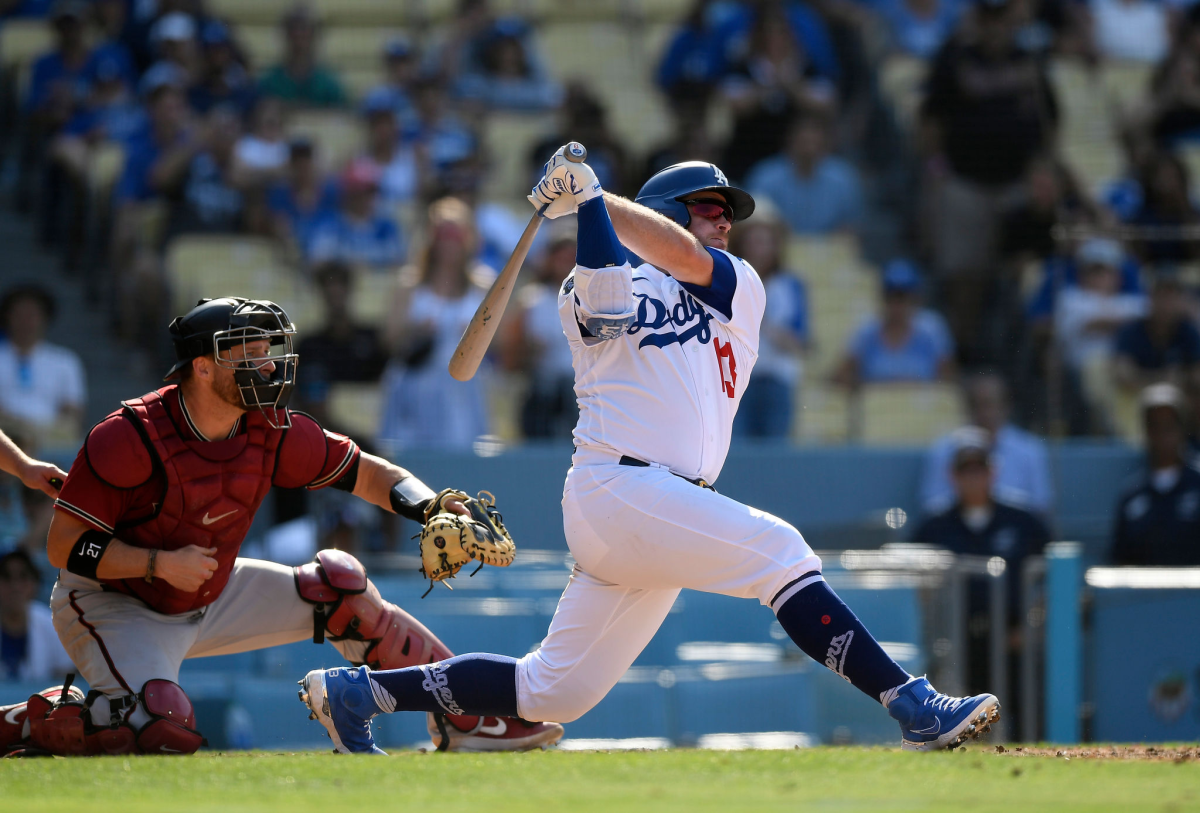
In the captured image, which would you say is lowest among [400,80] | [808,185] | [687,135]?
[808,185]

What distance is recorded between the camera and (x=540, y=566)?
713cm

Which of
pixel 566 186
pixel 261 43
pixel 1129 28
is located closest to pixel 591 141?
pixel 261 43

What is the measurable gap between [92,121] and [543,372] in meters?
3.39

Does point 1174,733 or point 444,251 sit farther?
point 444,251

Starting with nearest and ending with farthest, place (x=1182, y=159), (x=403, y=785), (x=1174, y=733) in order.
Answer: (x=403, y=785) → (x=1174, y=733) → (x=1182, y=159)

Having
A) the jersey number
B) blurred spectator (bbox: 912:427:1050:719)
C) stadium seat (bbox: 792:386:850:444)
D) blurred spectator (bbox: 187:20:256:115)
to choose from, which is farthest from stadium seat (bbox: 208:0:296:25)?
the jersey number

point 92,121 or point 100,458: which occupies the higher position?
point 92,121

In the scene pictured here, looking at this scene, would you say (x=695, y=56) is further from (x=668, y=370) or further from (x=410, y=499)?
(x=668, y=370)

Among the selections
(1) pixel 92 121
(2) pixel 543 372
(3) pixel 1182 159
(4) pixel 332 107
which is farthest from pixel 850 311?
(1) pixel 92 121

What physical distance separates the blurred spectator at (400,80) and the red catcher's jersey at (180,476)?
5434mm

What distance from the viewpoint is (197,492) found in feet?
13.7

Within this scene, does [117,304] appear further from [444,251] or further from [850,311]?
[850,311]

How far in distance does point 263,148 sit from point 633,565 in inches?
236

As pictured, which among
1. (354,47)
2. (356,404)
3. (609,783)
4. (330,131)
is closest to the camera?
(609,783)
